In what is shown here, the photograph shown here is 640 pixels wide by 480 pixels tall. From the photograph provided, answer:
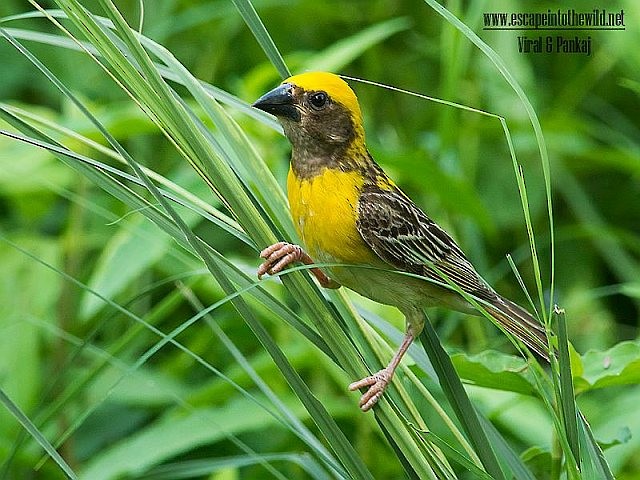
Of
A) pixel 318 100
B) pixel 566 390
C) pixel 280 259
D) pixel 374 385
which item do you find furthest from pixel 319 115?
pixel 566 390

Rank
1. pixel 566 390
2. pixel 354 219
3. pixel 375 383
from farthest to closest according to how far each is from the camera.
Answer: pixel 354 219 → pixel 375 383 → pixel 566 390

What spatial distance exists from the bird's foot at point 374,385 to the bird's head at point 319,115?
26.0 inches

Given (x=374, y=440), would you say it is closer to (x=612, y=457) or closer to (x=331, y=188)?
(x=612, y=457)

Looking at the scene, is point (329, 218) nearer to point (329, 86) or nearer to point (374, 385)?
point (329, 86)

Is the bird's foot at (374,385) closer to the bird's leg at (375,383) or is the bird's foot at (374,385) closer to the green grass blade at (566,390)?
the bird's leg at (375,383)

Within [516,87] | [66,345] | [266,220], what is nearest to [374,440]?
[66,345]

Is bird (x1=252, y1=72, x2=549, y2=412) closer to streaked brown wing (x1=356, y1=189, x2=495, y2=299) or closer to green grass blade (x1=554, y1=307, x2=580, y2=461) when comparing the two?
streaked brown wing (x1=356, y1=189, x2=495, y2=299)

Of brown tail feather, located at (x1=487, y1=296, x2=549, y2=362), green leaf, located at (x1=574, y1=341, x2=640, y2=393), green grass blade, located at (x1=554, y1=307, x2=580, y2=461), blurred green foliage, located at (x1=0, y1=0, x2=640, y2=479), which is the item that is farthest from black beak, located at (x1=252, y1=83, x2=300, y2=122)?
green grass blade, located at (x1=554, y1=307, x2=580, y2=461)

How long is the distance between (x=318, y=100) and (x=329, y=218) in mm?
262

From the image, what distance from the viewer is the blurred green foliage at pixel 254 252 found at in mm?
2623

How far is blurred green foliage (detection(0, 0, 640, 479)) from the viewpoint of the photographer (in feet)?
8.61

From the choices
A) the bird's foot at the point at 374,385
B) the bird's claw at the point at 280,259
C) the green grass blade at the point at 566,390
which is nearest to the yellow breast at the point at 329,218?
the bird's claw at the point at 280,259

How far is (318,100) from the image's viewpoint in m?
2.17

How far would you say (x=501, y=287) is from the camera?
12.3ft
